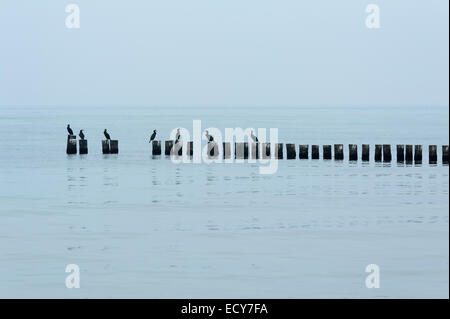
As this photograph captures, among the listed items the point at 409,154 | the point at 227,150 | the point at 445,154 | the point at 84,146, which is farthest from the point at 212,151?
the point at 445,154

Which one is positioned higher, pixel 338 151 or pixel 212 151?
pixel 338 151

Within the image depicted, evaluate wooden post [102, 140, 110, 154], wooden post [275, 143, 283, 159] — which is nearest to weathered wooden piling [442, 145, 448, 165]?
wooden post [275, 143, 283, 159]

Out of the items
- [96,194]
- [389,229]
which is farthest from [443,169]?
[389,229]

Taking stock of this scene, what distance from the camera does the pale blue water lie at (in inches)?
880

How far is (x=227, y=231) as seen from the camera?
98.8 feet

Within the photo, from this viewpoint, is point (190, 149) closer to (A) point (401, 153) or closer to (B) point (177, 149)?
(B) point (177, 149)

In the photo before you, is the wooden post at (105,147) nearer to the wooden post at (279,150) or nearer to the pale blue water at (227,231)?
the pale blue water at (227,231)

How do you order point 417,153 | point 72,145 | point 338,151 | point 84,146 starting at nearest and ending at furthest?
point 417,153, point 338,151, point 84,146, point 72,145

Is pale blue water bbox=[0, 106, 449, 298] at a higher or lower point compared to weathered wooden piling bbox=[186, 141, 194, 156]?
lower

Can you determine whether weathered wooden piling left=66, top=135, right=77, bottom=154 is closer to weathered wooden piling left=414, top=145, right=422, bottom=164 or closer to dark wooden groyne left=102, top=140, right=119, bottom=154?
dark wooden groyne left=102, top=140, right=119, bottom=154

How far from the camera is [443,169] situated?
4950 cm

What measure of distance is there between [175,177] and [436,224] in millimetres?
18952

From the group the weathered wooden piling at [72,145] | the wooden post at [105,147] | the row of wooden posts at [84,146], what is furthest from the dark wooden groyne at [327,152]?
the weathered wooden piling at [72,145]

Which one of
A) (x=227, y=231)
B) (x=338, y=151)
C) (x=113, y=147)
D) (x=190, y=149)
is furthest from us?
(x=113, y=147)
